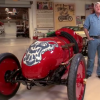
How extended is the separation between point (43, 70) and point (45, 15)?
822 centimetres

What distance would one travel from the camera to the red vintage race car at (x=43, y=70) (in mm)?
1742

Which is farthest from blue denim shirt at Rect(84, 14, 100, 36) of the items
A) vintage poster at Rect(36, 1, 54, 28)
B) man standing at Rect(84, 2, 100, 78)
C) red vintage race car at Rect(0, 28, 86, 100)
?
vintage poster at Rect(36, 1, 54, 28)

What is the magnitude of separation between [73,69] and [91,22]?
1.33 m

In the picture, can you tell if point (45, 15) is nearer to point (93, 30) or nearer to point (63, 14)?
point (63, 14)

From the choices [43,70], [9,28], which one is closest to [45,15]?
[9,28]

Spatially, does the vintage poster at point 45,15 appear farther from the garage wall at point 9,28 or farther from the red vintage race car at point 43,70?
the red vintage race car at point 43,70

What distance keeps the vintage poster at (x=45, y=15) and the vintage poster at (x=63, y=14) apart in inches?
12.6

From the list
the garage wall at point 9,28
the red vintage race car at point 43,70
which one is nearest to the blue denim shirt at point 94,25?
the red vintage race car at point 43,70

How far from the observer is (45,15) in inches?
380

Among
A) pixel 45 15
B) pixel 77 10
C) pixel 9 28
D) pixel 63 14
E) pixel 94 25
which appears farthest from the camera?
pixel 9 28

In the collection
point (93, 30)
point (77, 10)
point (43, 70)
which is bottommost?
point (43, 70)

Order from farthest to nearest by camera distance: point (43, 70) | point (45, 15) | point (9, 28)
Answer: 1. point (9, 28)
2. point (45, 15)
3. point (43, 70)

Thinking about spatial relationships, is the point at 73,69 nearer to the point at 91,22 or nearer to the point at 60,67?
the point at 60,67

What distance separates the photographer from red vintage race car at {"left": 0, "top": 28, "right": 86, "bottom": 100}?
1742 mm
